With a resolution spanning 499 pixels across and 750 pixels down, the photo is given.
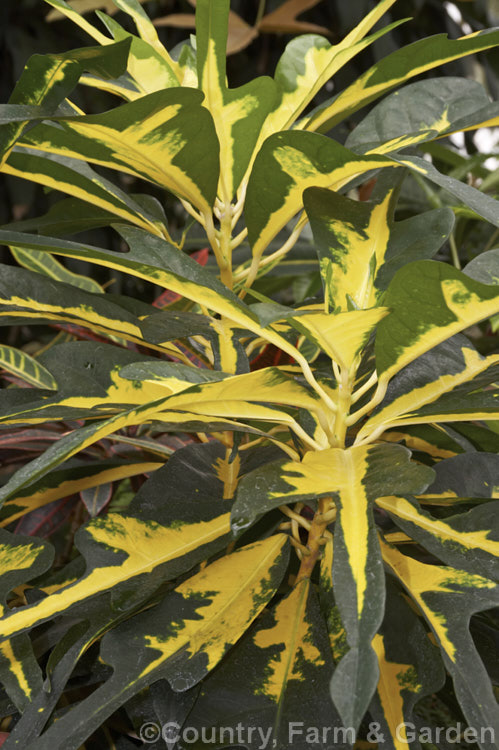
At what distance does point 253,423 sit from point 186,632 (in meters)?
0.18

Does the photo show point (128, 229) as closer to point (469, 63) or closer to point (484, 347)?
point (484, 347)

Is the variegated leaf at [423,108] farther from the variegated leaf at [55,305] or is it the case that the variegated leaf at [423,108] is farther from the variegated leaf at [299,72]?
the variegated leaf at [55,305]

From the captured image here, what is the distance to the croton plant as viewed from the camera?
0.36m

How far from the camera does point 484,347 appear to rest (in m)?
1.06

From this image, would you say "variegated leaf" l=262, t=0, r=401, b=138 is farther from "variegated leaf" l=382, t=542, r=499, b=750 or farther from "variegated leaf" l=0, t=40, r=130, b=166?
"variegated leaf" l=382, t=542, r=499, b=750

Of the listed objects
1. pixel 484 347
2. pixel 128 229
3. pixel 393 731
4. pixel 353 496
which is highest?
pixel 128 229

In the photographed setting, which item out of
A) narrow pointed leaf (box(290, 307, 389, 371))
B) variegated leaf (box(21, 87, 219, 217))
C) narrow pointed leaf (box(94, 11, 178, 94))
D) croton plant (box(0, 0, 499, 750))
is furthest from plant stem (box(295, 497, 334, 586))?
narrow pointed leaf (box(94, 11, 178, 94))

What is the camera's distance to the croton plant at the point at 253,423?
14.4 inches

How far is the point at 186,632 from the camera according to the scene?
42 cm

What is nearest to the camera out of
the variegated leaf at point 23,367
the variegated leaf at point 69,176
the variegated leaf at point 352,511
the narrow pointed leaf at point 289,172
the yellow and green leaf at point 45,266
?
the variegated leaf at point 352,511

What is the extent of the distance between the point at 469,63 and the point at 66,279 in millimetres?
1421

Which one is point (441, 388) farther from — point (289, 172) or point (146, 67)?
point (146, 67)

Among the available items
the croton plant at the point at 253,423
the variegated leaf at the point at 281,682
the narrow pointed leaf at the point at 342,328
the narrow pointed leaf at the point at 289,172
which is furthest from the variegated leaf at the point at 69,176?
the variegated leaf at the point at 281,682

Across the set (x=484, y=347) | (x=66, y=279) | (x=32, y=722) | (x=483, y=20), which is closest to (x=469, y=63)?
(x=483, y=20)
